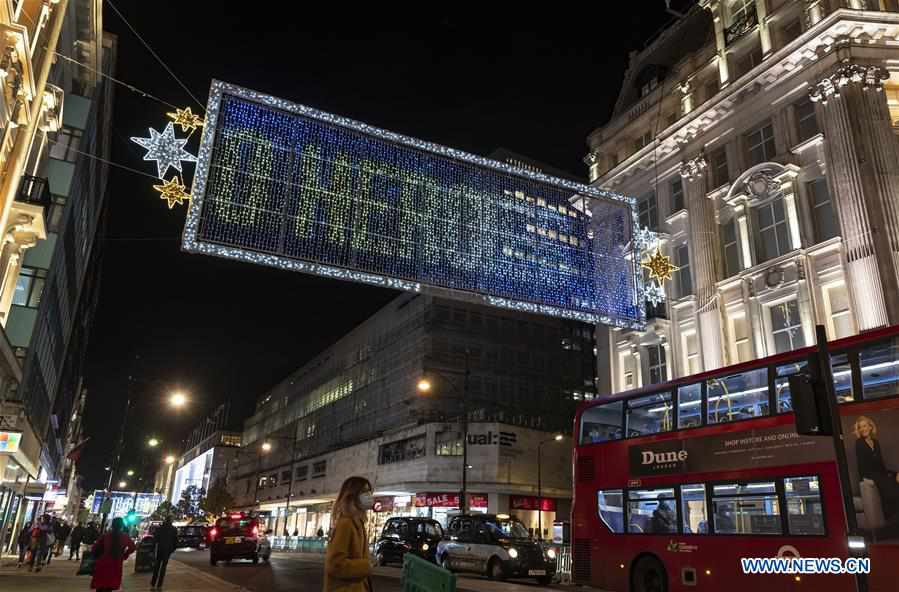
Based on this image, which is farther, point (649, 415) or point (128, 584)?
point (128, 584)

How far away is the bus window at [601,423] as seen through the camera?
1522 cm

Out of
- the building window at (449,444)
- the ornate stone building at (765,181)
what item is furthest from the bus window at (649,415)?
the building window at (449,444)

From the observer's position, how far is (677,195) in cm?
2859

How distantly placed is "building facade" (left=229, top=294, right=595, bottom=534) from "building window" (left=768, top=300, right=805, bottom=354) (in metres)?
26.9

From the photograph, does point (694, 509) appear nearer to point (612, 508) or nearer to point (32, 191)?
point (612, 508)

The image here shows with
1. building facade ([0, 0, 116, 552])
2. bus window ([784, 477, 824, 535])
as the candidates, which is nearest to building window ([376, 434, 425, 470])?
building facade ([0, 0, 116, 552])

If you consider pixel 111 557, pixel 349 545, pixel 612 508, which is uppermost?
pixel 612 508

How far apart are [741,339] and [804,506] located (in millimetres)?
13687

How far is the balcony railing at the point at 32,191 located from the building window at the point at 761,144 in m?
25.2

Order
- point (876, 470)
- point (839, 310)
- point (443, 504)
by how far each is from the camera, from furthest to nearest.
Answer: point (443, 504), point (839, 310), point (876, 470)

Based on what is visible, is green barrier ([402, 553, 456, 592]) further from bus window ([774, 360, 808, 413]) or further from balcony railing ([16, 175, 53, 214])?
balcony railing ([16, 175, 53, 214])

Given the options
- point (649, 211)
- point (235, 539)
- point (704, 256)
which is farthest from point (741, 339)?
point (235, 539)

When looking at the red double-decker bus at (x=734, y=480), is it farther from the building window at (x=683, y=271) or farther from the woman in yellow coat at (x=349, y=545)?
the building window at (x=683, y=271)

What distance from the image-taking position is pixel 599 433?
1552 cm
